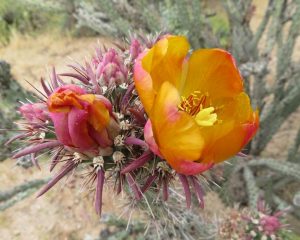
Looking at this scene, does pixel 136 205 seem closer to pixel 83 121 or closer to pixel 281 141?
pixel 83 121

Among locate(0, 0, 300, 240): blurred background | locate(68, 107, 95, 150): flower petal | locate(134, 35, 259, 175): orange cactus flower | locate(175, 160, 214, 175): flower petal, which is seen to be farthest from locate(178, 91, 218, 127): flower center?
locate(0, 0, 300, 240): blurred background

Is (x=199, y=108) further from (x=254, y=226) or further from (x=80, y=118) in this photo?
(x=254, y=226)

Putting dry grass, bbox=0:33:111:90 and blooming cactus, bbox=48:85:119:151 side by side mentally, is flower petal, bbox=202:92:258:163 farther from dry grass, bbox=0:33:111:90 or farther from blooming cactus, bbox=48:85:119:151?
dry grass, bbox=0:33:111:90

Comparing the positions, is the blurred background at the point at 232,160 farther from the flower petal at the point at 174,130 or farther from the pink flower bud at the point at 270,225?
the flower petal at the point at 174,130

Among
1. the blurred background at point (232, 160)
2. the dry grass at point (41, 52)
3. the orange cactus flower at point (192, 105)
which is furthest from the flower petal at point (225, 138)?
the dry grass at point (41, 52)

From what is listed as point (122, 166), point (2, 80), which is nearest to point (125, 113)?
point (122, 166)

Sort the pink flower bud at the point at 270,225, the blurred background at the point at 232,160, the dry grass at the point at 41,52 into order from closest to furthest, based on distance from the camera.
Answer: the pink flower bud at the point at 270,225
the blurred background at the point at 232,160
the dry grass at the point at 41,52
